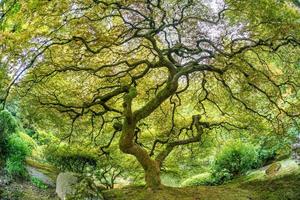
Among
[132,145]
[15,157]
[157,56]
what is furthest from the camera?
[15,157]

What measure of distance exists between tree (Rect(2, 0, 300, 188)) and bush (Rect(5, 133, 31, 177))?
61.2 inches

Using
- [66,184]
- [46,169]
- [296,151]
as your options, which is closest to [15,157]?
[46,169]

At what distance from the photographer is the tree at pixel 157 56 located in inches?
262

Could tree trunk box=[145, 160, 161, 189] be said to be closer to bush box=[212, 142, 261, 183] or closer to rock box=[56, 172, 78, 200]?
rock box=[56, 172, 78, 200]

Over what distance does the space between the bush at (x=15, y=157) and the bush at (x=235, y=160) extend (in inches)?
209

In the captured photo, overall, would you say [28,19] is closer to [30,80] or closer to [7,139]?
[30,80]

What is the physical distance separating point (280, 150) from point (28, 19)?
6.78m

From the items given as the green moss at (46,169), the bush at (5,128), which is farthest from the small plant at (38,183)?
the bush at (5,128)

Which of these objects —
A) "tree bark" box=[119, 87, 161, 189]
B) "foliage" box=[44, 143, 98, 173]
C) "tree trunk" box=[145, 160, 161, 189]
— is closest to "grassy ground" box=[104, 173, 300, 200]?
"tree trunk" box=[145, 160, 161, 189]

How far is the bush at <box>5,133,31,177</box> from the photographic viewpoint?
10115 mm

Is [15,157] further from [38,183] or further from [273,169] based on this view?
[273,169]

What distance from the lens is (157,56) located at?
8133 millimetres

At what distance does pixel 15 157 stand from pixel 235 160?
5.89 meters

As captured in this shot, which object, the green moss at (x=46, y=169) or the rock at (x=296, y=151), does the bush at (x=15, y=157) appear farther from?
the rock at (x=296, y=151)
